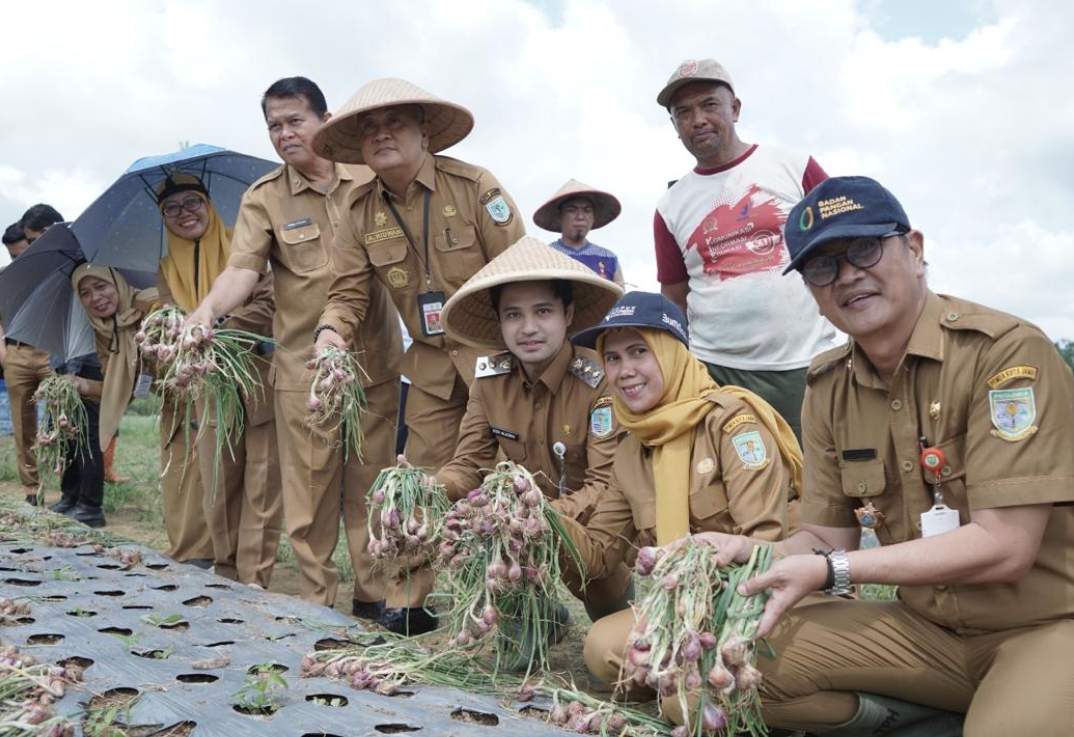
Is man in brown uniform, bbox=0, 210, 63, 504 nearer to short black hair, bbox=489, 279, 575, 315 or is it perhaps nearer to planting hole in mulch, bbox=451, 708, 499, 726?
short black hair, bbox=489, 279, 575, 315

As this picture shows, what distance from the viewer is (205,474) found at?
5.00m

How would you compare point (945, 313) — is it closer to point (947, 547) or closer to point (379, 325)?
point (947, 547)

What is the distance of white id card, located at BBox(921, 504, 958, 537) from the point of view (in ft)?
8.12

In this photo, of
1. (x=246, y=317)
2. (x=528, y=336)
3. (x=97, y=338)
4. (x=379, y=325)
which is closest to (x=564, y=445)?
(x=528, y=336)

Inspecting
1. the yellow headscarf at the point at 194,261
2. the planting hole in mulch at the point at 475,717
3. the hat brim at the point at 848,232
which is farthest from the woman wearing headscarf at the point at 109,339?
the hat brim at the point at 848,232

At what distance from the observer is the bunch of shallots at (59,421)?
6781 mm

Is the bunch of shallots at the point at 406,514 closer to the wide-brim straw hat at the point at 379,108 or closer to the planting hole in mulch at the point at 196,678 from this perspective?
the planting hole in mulch at the point at 196,678

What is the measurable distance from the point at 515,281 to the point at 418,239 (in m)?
0.72

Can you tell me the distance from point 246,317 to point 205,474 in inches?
32.7

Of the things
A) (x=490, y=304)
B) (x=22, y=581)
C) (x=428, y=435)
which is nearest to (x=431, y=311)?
(x=490, y=304)

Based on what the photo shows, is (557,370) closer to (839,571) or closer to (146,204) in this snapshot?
(839,571)

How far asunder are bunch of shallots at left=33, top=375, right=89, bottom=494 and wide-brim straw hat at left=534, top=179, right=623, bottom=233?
348 centimetres

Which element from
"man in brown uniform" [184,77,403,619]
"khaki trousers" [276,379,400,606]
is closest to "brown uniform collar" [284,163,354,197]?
"man in brown uniform" [184,77,403,619]

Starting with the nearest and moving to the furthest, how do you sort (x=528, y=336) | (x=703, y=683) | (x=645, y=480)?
1. (x=703, y=683)
2. (x=645, y=480)
3. (x=528, y=336)
